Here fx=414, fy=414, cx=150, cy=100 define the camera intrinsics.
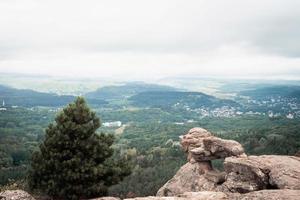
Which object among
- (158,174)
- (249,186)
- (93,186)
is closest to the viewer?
(249,186)

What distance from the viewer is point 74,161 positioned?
114 feet

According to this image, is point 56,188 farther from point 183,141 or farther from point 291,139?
point 291,139

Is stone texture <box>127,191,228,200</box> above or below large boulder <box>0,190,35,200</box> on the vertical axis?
above

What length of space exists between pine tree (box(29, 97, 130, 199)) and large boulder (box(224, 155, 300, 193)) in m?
10.4

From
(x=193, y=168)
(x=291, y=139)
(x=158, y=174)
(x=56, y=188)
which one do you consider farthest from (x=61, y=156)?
(x=291, y=139)

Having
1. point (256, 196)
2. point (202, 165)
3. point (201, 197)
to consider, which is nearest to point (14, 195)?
point (201, 197)

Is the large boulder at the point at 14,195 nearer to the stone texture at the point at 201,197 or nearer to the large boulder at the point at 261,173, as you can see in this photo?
the stone texture at the point at 201,197

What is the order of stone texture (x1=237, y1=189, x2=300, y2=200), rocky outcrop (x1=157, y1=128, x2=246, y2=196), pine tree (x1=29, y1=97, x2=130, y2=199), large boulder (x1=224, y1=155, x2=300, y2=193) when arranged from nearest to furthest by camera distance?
stone texture (x1=237, y1=189, x2=300, y2=200), large boulder (x1=224, y1=155, x2=300, y2=193), pine tree (x1=29, y1=97, x2=130, y2=199), rocky outcrop (x1=157, y1=128, x2=246, y2=196)

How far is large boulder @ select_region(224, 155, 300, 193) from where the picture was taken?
28031 millimetres

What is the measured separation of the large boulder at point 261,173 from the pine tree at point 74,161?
10.4m

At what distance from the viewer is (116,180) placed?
36.9 m

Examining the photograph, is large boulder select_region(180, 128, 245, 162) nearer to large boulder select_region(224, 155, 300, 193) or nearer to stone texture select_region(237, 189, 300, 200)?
large boulder select_region(224, 155, 300, 193)

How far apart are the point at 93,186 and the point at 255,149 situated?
167 meters

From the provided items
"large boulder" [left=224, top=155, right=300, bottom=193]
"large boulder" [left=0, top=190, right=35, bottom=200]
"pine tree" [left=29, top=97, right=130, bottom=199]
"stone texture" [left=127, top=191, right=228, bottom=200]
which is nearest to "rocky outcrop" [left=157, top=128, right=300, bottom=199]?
"large boulder" [left=224, top=155, right=300, bottom=193]
